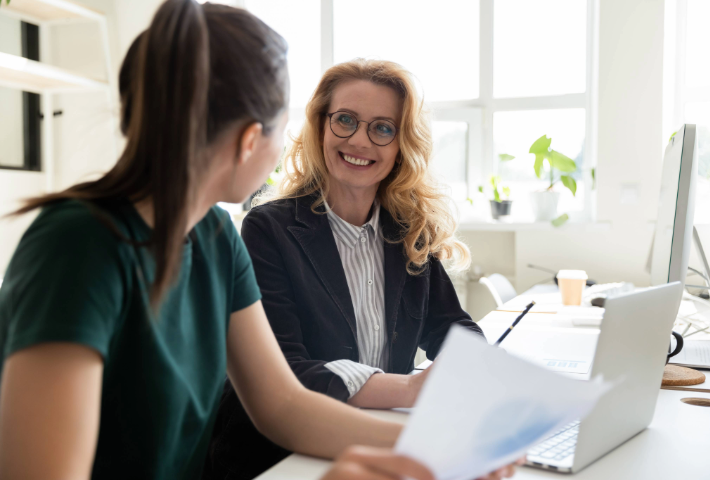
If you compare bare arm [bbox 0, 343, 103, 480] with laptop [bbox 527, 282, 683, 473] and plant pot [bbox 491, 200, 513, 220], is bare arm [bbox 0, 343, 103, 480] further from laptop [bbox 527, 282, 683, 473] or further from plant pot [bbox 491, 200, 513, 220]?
plant pot [bbox 491, 200, 513, 220]

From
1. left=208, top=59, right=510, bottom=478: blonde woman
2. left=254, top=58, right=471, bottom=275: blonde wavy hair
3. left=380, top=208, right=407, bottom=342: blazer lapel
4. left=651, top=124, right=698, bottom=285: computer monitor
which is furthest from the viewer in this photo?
left=254, top=58, right=471, bottom=275: blonde wavy hair

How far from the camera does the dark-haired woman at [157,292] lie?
2.05 ft

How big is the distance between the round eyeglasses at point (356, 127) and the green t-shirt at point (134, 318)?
704 mm

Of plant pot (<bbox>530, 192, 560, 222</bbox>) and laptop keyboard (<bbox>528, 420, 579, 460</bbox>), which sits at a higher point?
plant pot (<bbox>530, 192, 560, 222</bbox>)

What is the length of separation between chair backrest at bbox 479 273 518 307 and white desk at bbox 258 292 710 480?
4.87ft

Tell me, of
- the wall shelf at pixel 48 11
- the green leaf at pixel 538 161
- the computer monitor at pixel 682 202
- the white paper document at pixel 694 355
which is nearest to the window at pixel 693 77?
the green leaf at pixel 538 161

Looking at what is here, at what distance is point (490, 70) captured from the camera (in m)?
3.74

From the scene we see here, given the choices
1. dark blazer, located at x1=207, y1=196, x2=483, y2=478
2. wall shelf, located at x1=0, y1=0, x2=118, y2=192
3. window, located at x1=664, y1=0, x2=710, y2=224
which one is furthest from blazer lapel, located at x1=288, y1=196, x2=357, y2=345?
window, located at x1=664, y1=0, x2=710, y2=224

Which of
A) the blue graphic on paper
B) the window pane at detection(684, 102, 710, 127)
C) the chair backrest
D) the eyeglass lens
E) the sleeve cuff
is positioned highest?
the window pane at detection(684, 102, 710, 127)

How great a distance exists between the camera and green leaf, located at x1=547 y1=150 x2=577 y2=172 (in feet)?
11.1

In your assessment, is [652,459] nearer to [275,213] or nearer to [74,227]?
[74,227]

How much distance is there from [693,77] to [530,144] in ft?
3.20

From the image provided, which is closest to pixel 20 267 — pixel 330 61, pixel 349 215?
pixel 349 215

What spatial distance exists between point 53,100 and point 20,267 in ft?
12.7
